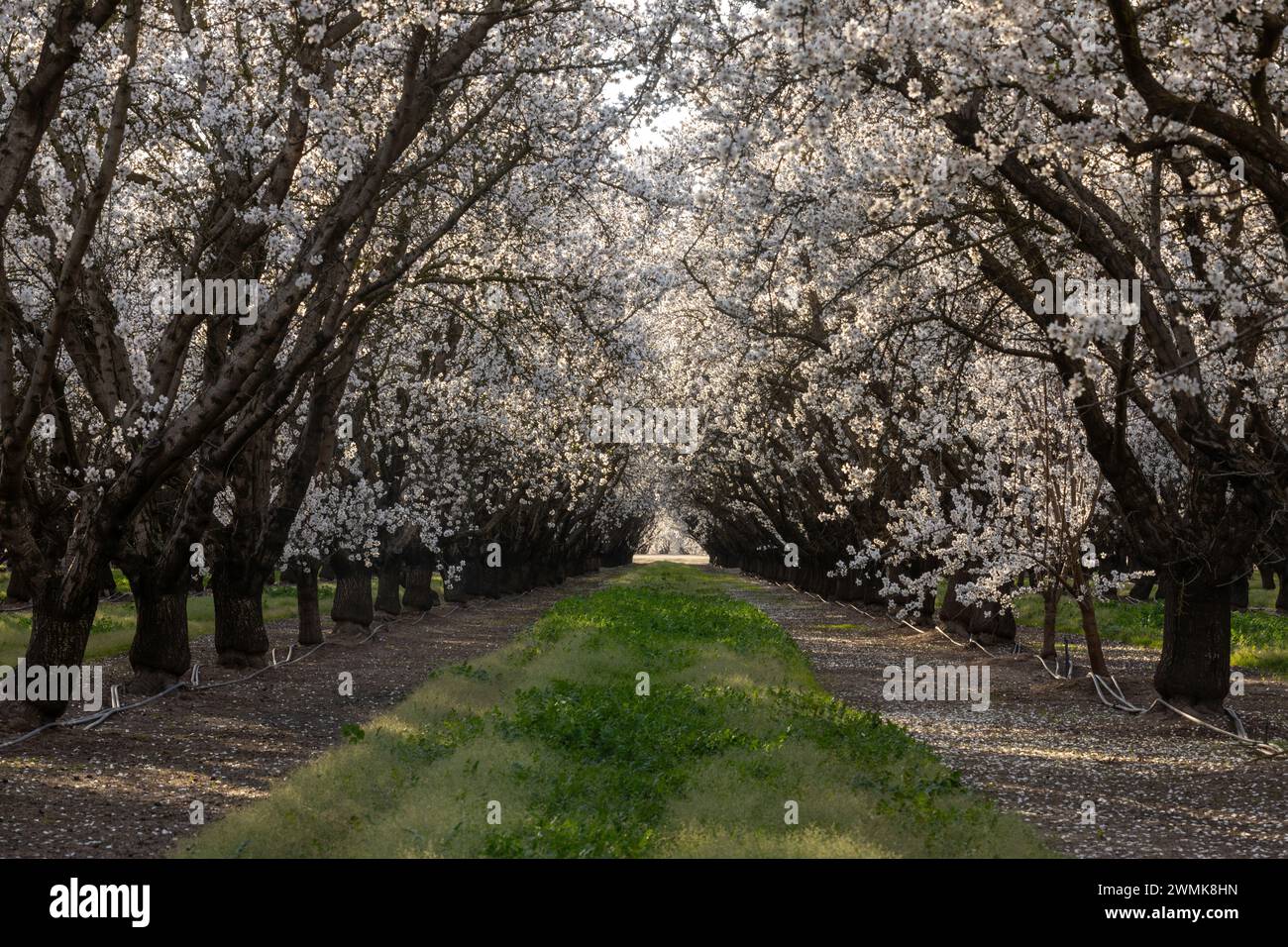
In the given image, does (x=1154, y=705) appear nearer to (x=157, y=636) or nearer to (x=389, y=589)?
(x=157, y=636)

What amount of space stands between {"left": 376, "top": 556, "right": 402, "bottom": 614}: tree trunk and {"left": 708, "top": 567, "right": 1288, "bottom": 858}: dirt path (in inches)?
658

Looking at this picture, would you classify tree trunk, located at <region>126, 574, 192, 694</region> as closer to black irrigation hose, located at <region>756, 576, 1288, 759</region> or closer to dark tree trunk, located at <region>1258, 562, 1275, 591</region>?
black irrigation hose, located at <region>756, 576, 1288, 759</region>

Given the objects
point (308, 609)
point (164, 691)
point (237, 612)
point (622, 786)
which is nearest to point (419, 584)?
point (308, 609)

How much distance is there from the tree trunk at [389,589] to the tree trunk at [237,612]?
14.5m

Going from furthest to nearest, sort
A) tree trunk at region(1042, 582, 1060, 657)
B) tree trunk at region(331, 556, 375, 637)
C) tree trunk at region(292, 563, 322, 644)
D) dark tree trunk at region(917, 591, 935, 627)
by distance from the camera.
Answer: dark tree trunk at region(917, 591, 935, 627) → tree trunk at region(331, 556, 375, 637) → tree trunk at region(292, 563, 322, 644) → tree trunk at region(1042, 582, 1060, 657)

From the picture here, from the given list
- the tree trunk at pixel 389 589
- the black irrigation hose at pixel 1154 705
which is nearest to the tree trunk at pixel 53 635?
the black irrigation hose at pixel 1154 705

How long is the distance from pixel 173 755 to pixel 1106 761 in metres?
12.2

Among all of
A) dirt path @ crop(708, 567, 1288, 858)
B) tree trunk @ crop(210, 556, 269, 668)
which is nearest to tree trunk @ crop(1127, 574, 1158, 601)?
dirt path @ crop(708, 567, 1288, 858)

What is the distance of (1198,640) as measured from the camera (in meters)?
19.9

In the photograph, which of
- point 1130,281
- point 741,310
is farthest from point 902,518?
point 1130,281

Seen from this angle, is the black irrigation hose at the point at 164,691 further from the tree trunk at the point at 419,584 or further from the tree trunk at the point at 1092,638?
the tree trunk at the point at 1092,638

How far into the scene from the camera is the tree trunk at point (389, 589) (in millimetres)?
41156

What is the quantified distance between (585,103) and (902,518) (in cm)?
1805

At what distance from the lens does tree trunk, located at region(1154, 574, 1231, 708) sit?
1977 centimetres
